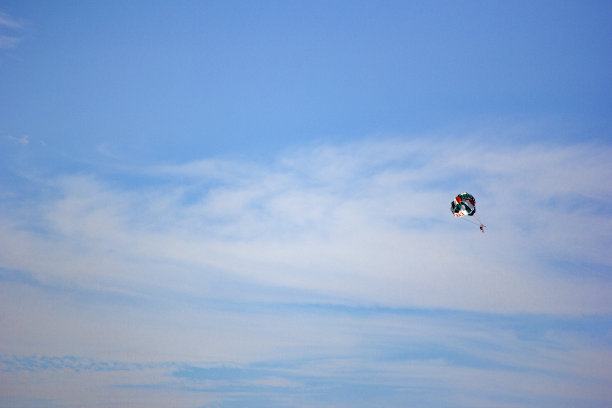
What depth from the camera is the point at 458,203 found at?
123250mm
